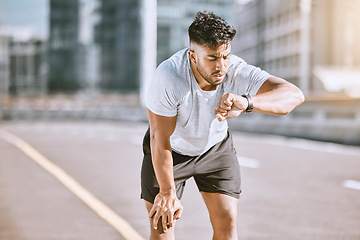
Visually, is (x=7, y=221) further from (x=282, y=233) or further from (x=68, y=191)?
(x=282, y=233)

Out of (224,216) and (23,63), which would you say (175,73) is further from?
(23,63)

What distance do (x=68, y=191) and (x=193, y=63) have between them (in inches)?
220

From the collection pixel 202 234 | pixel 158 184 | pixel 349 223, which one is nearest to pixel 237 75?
pixel 158 184

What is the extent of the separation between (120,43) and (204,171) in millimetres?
90090

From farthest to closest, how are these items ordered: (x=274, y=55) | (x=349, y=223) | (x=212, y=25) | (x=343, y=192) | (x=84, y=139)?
(x=274, y=55) → (x=84, y=139) → (x=343, y=192) → (x=349, y=223) → (x=212, y=25)

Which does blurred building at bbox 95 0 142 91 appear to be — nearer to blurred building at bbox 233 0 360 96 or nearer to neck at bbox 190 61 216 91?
blurred building at bbox 233 0 360 96

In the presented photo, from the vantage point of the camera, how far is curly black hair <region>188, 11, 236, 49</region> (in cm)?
328

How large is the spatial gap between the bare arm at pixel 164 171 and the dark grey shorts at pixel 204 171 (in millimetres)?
381

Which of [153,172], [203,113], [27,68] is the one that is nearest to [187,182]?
[153,172]

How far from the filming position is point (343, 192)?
8.34 meters

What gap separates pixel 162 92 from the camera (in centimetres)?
350

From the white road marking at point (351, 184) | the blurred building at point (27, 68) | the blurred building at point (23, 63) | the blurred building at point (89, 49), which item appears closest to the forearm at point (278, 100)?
the white road marking at point (351, 184)

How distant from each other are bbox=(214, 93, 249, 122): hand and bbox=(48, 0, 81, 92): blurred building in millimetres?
85801

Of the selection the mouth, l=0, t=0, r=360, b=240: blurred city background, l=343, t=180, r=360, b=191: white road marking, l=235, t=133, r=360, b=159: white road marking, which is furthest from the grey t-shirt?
l=235, t=133, r=360, b=159: white road marking
